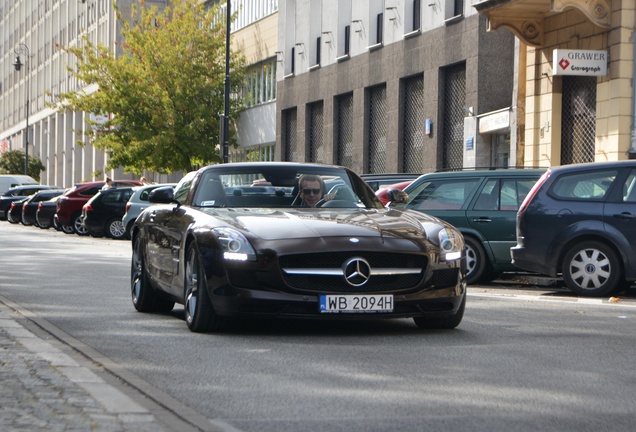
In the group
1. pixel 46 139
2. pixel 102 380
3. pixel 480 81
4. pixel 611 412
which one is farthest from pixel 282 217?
pixel 46 139

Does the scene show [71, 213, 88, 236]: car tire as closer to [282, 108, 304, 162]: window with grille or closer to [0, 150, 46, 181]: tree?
[282, 108, 304, 162]: window with grille

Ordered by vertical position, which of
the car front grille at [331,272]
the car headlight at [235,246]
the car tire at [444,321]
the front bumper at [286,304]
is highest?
the car headlight at [235,246]

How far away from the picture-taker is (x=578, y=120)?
28.8 m

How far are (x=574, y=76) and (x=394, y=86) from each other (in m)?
11.4

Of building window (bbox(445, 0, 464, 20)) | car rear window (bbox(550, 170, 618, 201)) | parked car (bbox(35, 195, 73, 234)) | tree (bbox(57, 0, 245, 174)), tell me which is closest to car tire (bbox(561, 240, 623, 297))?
car rear window (bbox(550, 170, 618, 201))

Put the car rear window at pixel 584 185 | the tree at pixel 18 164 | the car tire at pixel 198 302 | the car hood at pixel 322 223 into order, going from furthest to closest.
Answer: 1. the tree at pixel 18 164
2. the car rear window at pixel 584 185
3. the car tire at pixel 198 302
4. the car hood at pixel 322 223

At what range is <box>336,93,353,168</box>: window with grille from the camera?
146 feet

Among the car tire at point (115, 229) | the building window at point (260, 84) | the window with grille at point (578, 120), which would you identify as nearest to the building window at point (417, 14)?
the window with grille at point (578, 120)

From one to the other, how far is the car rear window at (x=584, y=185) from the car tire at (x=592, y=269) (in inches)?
21.6

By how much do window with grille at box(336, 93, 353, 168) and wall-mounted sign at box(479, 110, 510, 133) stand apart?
36.1 feet

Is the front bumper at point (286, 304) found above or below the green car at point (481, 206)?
below

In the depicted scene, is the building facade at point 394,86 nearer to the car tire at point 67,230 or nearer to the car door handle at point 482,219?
the car tire at point 67,230

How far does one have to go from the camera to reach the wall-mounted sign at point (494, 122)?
3200 cm

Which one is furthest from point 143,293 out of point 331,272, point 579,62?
point 579,62
